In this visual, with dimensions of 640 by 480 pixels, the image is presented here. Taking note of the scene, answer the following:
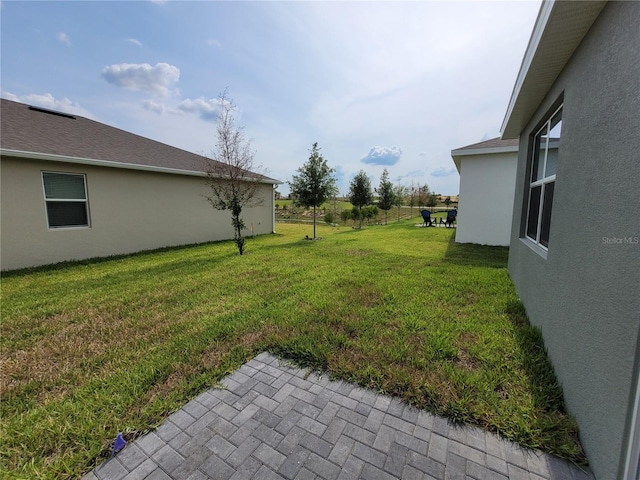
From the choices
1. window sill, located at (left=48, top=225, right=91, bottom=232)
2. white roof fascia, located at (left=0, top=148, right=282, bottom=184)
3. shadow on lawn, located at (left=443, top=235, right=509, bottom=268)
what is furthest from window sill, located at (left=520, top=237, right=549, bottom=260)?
window sill, located at (left=48, top=225, right=91, bottom=232)

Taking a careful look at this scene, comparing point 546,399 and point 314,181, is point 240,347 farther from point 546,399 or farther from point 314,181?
point 314,181

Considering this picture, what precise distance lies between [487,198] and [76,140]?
13.8 m

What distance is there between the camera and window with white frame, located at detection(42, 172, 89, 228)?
7.39 metres

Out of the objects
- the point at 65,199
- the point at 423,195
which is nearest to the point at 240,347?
the point at 65,199

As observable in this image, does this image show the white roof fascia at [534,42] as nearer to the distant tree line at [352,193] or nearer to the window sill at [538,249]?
the window sill at [538,249]

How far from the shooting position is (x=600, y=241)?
1722mm

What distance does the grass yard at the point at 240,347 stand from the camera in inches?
78.2

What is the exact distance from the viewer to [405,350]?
9.46ft

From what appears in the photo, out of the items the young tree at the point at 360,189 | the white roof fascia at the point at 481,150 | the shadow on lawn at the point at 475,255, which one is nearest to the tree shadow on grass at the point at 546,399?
the shadow on lawn at the point at 475,255

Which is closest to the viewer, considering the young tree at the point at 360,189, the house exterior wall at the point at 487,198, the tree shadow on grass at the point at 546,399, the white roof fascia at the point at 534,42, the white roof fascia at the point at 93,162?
the tree shadow on grass at the point at 546,399

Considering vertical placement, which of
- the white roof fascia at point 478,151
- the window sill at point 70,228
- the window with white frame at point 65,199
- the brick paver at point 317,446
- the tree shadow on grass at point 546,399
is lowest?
the brick paver at point 317,446

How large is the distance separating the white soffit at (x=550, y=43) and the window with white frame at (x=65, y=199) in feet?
34.5

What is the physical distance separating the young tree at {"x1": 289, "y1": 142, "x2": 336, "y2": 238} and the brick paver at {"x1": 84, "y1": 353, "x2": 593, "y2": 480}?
1084 centimetres

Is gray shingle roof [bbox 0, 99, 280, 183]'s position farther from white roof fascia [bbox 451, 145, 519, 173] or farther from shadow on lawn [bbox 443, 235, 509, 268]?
white roof fascia [bbox 451, 145, 519, 173]
